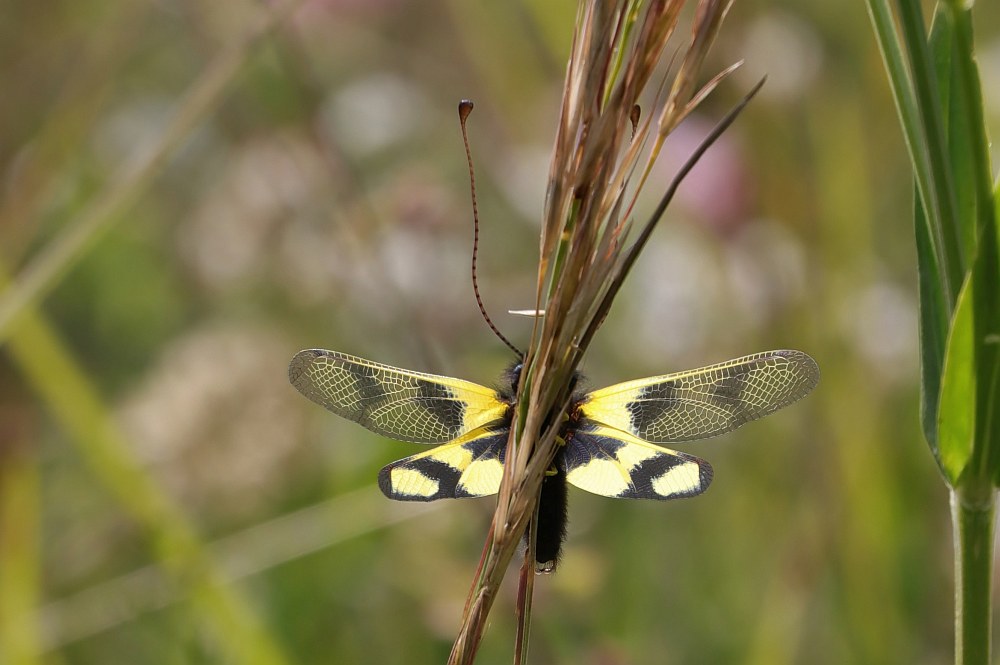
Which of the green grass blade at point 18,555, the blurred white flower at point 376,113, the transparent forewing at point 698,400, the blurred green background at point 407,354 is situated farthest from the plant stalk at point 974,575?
the blurred white flower at point 376,113

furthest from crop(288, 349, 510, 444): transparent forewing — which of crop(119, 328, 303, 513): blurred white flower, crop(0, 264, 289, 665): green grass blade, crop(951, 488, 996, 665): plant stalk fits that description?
crop(119, 328, 303, 513): blurred white flower

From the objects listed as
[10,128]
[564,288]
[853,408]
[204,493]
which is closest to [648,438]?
[564,288]

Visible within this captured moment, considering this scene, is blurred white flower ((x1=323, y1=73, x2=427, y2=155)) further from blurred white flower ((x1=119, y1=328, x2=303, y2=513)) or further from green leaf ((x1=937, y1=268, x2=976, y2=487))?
green leaf ((x1=937, y1=268, x2=976, y2=487))

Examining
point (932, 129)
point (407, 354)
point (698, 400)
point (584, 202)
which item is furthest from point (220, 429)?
point (932, 129)

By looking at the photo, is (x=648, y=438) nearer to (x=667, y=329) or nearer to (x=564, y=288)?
(x=564, y=288)

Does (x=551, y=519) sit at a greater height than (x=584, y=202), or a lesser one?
lesser

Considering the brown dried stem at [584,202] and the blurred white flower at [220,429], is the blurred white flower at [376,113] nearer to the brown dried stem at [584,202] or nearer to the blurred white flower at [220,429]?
the blurred white flower at [220,429]

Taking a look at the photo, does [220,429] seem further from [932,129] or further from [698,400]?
[932,129]
